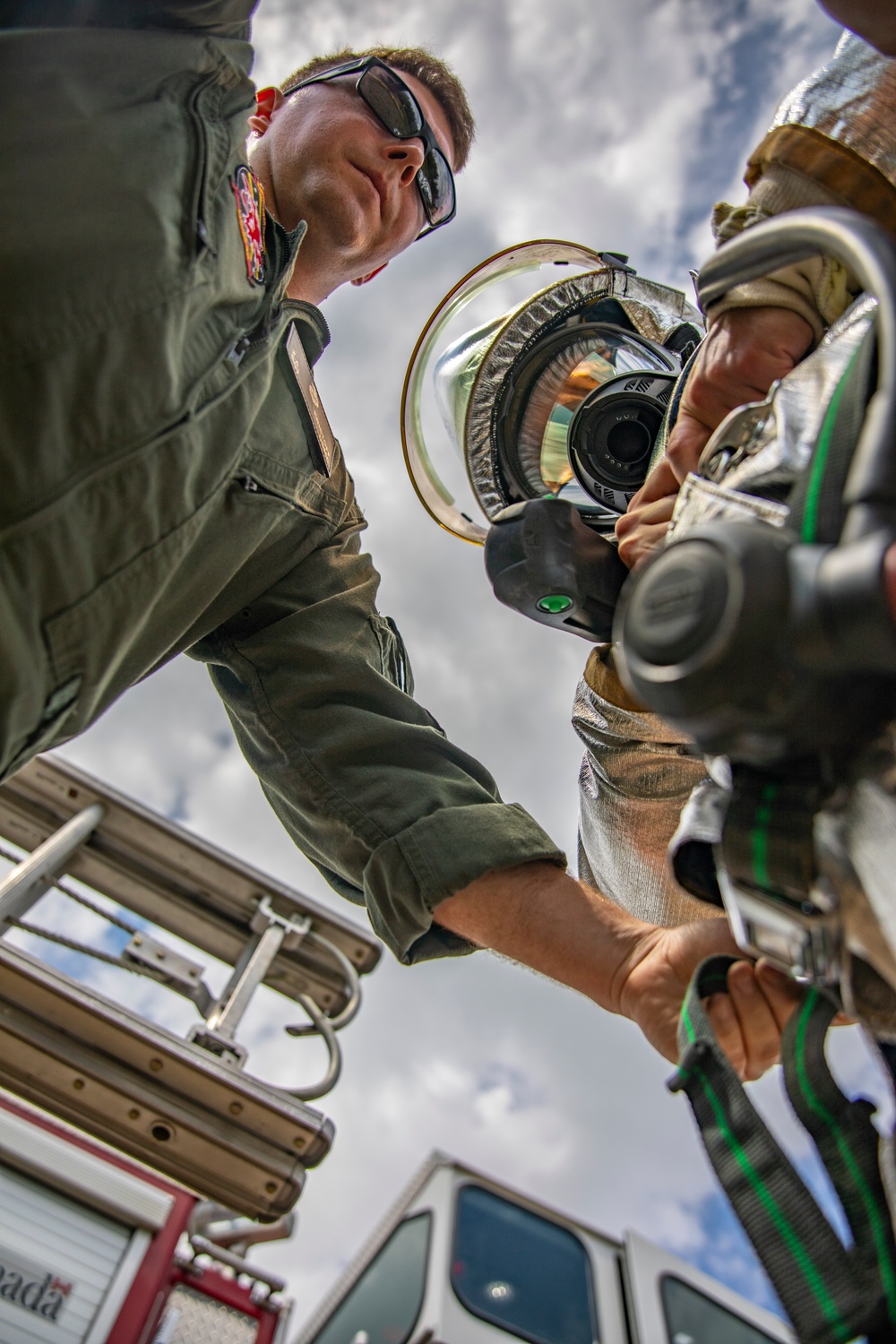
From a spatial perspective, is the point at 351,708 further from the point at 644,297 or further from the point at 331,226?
the point at 644,297

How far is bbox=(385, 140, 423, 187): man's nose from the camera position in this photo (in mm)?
2387

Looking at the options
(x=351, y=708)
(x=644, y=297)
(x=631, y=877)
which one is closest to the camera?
(x=351, y=708)

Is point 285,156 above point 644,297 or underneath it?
A: underneath

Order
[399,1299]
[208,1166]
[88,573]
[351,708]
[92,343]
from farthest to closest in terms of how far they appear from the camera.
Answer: [399,1299] < [208,1166] < [351,708] < [88,573] < [92,343]

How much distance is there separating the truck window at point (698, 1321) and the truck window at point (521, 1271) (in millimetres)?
364

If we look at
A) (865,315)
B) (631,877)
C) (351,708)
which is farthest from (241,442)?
(631,877)

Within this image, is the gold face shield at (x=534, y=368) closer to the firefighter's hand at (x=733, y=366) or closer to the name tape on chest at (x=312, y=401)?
the name tape on chest at (x=312, y=401)

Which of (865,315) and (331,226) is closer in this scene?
(865,315)

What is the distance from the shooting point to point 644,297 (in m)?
2.53

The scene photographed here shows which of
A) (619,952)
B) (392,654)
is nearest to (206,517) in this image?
(392,654)

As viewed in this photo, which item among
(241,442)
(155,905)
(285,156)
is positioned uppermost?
(285,156)

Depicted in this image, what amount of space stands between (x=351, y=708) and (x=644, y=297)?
1508mm

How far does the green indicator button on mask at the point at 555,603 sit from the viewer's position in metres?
1.44

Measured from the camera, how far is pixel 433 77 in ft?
9.50
